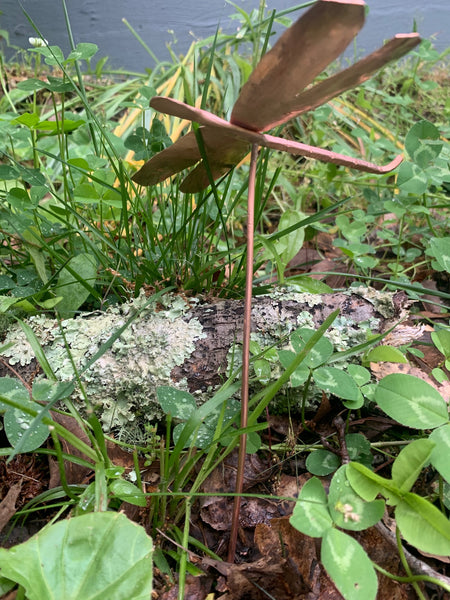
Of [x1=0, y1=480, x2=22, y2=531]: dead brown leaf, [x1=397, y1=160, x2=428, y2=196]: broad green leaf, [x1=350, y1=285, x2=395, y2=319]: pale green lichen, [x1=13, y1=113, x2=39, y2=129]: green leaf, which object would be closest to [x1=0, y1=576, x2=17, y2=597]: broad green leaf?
[x1=0, y1=480, x2=22, y2=531]: dead brown leaf

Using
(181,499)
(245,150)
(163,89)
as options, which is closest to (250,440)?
(181,499)

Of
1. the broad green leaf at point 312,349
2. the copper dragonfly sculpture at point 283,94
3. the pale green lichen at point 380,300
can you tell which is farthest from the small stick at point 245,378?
the pale green lichen at point 380,300

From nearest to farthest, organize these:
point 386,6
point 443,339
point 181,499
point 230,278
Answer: point 181,499 < point 443,339 < point 230,278 < point 386,6

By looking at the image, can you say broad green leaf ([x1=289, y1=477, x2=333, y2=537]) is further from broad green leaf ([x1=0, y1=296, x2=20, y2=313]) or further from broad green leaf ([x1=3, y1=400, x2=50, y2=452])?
broad green leaf ([x1=0, y1=296, x2=20, y2=313])

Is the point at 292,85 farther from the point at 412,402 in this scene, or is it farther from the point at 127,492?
the point at 127,492

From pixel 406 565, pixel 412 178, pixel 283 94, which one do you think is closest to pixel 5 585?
pixel 406 565

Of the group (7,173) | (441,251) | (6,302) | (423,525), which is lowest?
(423,525)

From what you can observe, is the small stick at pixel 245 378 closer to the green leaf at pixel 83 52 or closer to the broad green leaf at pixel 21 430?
the broad green leaf at pixel 21 430

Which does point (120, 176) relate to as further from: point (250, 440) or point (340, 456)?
point (340, 456)
